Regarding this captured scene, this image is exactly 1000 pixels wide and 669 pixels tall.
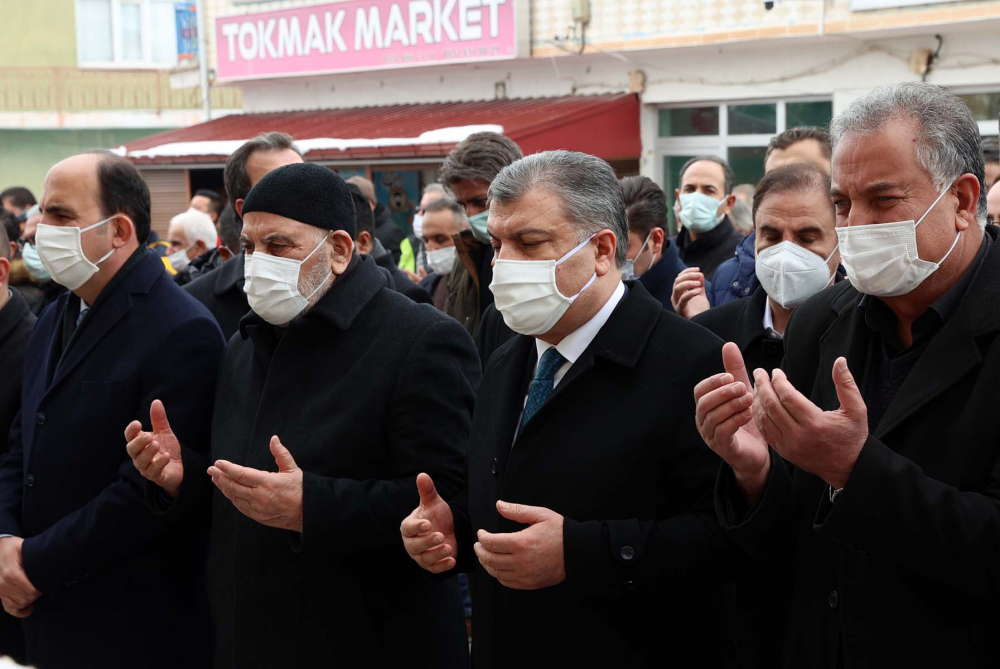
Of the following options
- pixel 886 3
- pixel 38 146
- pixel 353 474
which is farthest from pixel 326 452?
pixel 38 146

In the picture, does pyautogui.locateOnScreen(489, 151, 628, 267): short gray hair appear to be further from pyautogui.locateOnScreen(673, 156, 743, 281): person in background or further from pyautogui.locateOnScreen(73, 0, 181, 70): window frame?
pyautogui.locateOnScreen(73, 0, 181, 70): window frame

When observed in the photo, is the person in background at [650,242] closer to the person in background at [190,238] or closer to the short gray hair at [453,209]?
the short gray hair at [453,209]

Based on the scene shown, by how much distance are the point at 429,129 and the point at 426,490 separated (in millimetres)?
12469

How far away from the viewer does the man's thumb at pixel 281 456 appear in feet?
10.0

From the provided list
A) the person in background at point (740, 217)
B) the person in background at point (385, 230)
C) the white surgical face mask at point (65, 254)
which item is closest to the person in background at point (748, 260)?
the white surgical face mask at point (65, 254)

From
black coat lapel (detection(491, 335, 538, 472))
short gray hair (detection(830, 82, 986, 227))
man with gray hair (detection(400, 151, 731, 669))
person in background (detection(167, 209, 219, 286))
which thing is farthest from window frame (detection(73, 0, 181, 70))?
short gray hair (detection(830, 82, 986, 227))

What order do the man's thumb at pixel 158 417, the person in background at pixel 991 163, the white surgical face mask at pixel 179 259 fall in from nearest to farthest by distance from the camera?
the man's thumb at pixel 158 417
the person in background at pixel 991 163
the white surgical face mask at pixel 179 259

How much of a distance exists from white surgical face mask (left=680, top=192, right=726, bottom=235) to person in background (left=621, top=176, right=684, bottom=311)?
60.4 inches

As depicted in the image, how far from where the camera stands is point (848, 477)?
2225mm

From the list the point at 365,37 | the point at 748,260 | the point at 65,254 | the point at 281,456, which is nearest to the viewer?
the point at 281,456

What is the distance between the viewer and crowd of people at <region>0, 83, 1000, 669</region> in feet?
7.57

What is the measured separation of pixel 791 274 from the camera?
3707 mm

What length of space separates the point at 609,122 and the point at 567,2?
1.76 metres

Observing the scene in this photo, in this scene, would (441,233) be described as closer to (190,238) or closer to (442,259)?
(442,259)
